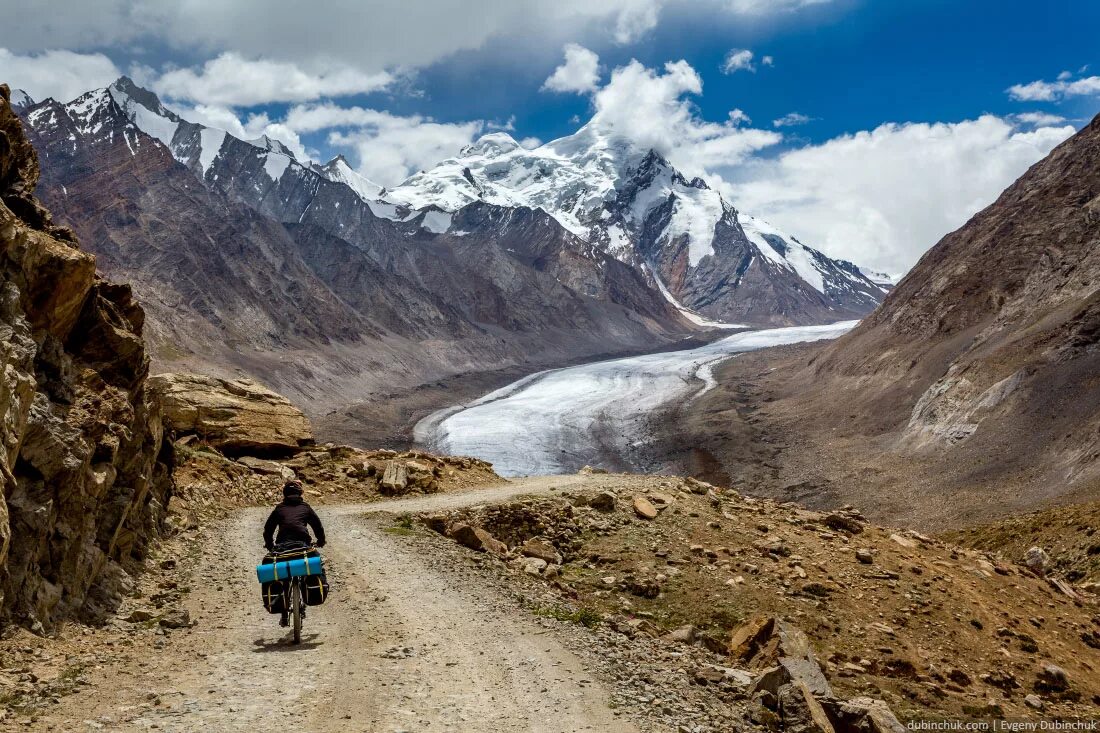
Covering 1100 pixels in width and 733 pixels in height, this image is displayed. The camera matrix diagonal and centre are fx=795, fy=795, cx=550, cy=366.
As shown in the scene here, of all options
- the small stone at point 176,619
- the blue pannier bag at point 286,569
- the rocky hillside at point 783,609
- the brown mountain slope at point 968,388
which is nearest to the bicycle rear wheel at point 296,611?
the blue pannier bag at point 286,569

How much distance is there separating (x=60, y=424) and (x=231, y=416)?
1872 centimetres

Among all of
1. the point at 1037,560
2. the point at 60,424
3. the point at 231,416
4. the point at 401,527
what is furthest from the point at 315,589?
the point at 231,416

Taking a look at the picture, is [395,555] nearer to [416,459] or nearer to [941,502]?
[416,459]

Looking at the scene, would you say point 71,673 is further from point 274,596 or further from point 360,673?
point 360,673

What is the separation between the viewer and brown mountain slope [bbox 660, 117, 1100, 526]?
47.8m

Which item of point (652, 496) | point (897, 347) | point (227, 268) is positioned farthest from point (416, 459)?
point (227, 268)

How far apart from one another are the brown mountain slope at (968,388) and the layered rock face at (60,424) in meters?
41.1

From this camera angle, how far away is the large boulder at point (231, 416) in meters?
28.2

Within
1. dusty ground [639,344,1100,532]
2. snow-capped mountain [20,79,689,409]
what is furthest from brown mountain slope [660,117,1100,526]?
snow-capped mountain [20,79,689,409]

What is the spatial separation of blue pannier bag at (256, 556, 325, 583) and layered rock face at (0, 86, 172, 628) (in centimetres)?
245

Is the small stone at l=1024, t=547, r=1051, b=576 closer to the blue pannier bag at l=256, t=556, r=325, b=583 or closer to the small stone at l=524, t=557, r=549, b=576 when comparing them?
the small stone at l=524, t=557, r=549, b=576

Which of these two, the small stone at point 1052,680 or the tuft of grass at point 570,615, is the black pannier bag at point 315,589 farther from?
the small stone at point 1052,680

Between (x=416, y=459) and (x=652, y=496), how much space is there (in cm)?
1209

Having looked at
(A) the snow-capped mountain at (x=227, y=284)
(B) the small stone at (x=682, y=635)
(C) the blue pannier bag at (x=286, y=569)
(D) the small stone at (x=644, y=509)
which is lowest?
(B) the small stone at (x=682, y=635)
